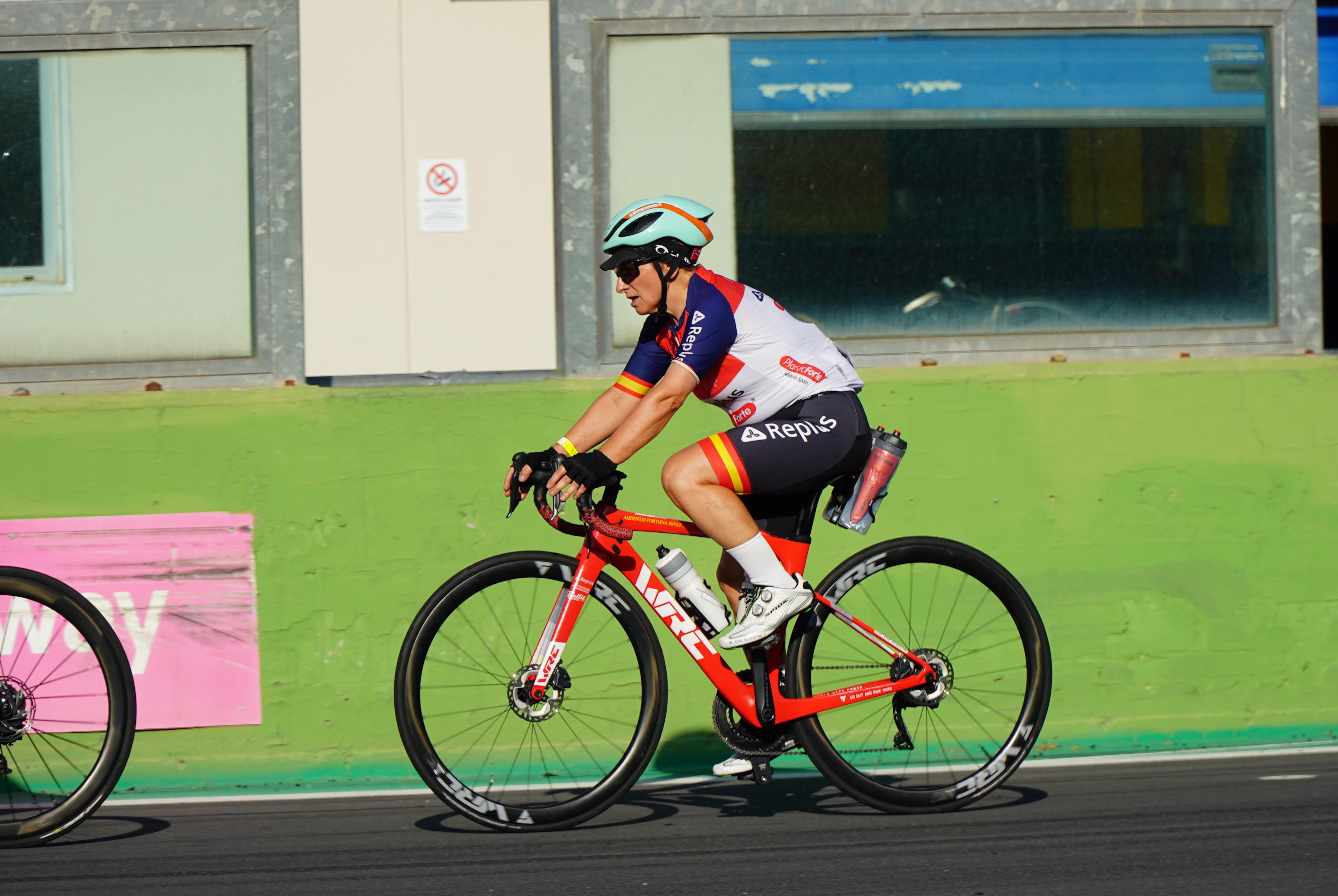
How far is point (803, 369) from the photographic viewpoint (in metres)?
4.44

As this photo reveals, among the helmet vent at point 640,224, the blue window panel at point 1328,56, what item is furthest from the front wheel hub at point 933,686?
the blue window panel at point 1328,56

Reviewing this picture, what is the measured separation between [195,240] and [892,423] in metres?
3.41

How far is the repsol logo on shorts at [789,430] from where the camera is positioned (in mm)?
4352

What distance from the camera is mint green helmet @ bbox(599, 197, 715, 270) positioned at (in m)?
4.31

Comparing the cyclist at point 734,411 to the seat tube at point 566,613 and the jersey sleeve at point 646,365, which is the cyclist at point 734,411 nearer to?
the jersey sleeve at point 646,365

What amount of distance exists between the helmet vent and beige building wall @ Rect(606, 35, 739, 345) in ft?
7.55

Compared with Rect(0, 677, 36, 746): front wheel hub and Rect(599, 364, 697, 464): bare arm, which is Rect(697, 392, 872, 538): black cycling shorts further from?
Rect(0, 677, 36, 746): front wheel hub

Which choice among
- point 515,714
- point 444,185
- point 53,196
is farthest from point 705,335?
point 53,196

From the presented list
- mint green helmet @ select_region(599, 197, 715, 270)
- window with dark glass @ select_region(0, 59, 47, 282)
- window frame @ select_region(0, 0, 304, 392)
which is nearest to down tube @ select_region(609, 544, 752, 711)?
mint green helmet @ select_region(599, 197, 715, 270)

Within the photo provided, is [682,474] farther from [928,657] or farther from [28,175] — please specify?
[28,175]

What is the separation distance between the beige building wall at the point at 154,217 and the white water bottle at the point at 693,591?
3.06m

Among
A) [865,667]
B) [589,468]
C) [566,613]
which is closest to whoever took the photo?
[589,468]

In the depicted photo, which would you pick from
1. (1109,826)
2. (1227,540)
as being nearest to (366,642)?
(1109,826)

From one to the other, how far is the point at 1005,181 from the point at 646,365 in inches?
119
